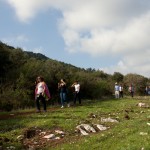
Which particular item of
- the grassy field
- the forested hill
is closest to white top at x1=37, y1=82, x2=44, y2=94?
the grassy field

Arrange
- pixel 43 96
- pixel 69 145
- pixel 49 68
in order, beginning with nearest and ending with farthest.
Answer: pixel 69 145, pixel 43 96, pixel 49 68

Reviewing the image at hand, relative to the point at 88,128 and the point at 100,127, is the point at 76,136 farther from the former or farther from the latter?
the point at 100,127

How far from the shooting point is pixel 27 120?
1975cm

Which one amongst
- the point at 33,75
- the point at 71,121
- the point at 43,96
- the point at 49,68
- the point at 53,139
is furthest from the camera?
the point at 49,68

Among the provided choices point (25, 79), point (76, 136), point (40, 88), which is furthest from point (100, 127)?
point (25, 79)

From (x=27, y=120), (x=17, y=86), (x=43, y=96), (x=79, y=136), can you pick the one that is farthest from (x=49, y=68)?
(x=79, y=136)

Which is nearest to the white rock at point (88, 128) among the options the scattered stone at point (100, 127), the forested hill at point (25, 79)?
the scattered stone at point (100, 127)

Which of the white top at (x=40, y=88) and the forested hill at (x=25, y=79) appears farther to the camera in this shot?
the forested hill at (x=25, y=79)

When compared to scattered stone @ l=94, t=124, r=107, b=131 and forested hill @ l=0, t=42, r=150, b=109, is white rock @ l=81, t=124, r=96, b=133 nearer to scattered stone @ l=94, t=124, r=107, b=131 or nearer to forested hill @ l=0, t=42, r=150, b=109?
scattered stone @ l=94, t=124, r=107, b=131

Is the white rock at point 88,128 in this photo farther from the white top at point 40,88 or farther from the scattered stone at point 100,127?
the white top at point 40,88

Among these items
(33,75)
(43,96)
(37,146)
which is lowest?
(37,146)

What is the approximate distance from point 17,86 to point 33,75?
14.6 feet

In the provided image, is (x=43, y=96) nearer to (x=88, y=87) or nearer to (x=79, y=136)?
(x=79, y=136)

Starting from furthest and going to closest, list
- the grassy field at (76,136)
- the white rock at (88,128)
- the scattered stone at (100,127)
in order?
the scattered stone at (100,127)
the white rock at (88,128)
the grassy field at (76,136)
